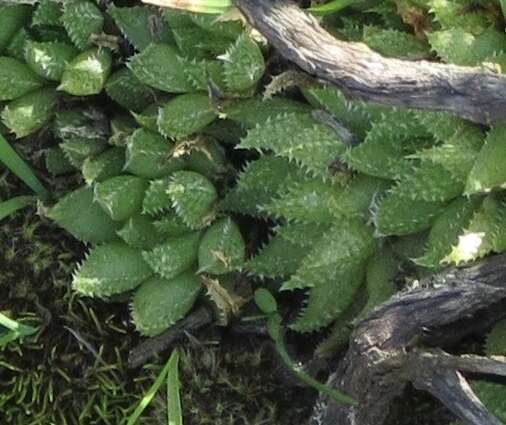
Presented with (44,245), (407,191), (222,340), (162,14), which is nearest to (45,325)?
(44,245)

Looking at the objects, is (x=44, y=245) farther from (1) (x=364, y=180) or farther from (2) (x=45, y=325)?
(1) (x=364, y=180)

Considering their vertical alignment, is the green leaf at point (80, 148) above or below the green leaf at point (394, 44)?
below

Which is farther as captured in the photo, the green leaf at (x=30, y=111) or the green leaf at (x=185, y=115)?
the green leaf at (x=30, y=111)

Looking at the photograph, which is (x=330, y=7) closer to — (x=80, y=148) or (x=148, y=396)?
(x=80, y=148)

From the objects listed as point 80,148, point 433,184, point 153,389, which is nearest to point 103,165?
point 80,148

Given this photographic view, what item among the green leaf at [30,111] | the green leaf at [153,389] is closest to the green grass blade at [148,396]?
the green leaf at [153,389]

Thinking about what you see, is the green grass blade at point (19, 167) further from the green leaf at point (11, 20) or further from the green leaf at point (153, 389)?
the green leaf at point (153, 389)
